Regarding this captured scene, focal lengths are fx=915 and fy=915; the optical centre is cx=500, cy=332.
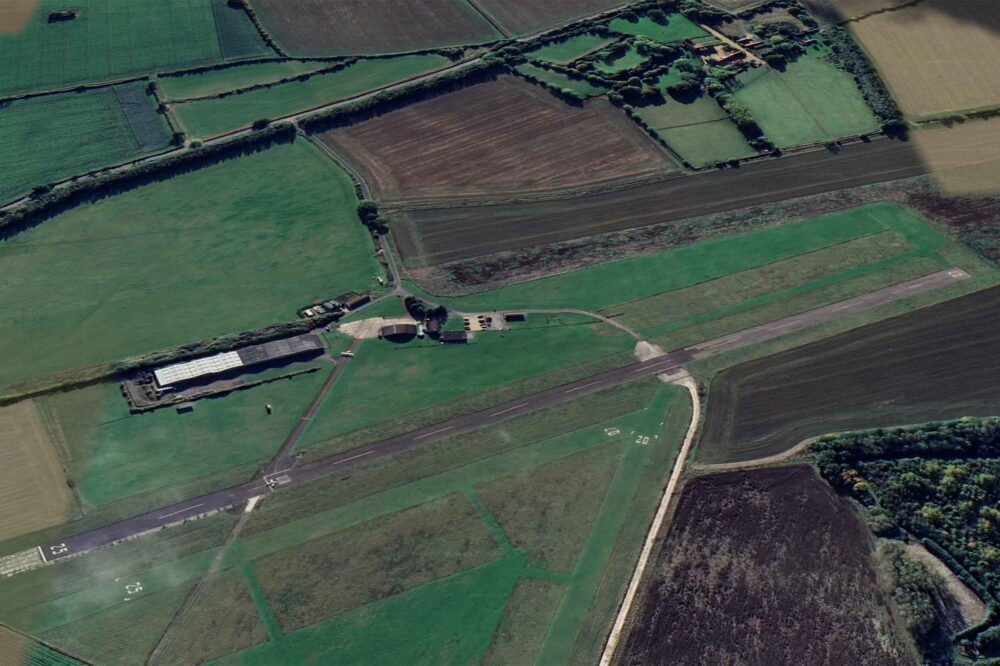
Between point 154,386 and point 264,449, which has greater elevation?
point 154,386

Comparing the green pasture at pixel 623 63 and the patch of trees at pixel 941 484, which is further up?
the green pasture at pixel 623 63

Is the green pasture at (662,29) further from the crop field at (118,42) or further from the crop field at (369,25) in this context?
the crop field at (118,42)

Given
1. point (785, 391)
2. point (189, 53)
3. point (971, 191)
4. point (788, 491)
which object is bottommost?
point (788, 491)

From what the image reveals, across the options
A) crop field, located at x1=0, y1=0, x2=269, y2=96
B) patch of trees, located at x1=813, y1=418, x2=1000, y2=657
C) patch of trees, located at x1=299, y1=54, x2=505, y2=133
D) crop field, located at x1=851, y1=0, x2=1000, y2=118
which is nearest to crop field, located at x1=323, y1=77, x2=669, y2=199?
patch of trees, located at x1=299, y1=54, x2=505, y2=133

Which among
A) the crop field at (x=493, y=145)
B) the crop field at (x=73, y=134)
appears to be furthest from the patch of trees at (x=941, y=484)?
the crop field at (x=73, y=134)

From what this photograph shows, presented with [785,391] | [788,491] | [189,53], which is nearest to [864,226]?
[785,391]

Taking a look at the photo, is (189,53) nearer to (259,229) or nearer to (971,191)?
(259,229)

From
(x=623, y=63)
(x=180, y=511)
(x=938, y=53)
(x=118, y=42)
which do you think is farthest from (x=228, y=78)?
(x=938, y=53)
